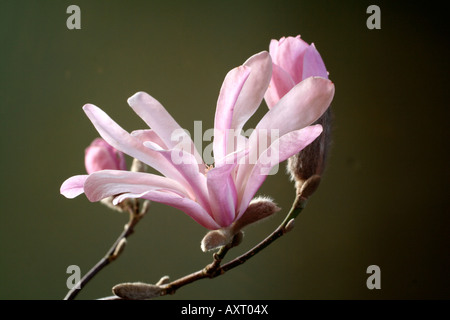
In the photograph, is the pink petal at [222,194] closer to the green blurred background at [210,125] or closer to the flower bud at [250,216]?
the flower bud at [250,216]

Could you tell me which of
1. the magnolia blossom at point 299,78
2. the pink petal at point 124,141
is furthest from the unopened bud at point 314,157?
the pink petal at point 124,141

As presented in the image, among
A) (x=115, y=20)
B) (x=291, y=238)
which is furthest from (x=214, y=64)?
(x=291, y=238)

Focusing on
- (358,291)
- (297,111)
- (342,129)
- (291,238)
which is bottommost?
(358,291)

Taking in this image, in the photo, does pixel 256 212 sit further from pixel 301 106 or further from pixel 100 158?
pixel 100 158

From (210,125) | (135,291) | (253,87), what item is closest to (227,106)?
(253,87)

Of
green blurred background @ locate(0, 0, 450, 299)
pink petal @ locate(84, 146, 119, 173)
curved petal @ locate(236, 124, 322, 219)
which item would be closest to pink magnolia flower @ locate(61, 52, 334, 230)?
curved petal @ locate(236, 124, 322, 219)
